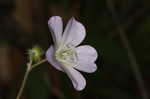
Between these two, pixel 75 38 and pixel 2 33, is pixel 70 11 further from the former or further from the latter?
pixel 75 38

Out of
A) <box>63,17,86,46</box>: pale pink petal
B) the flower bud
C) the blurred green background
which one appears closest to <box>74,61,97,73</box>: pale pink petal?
<box>63,17,86,46</box>: pale pink petal

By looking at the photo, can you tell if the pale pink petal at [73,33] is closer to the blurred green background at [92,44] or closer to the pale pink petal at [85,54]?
the pale pink petal at [85,54]

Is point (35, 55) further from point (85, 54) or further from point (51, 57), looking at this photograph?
point (85, 54)

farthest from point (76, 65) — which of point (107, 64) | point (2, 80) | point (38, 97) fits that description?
point (2, 80)

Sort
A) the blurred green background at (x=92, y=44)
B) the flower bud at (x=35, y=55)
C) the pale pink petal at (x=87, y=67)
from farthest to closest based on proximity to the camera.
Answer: the blurred green background at (x=92, y=44)
the pale pink petal at (x=87, y=67)
the flower bud at (x=35, y=55)

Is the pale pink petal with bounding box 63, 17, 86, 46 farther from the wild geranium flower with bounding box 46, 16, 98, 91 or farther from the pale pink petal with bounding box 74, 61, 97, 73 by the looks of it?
the pale pink petal with bounding box 74, 61, 97, 73

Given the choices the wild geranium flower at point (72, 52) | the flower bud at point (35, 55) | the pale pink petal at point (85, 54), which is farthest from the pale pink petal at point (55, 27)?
the pale pink petal at point (85, 54)

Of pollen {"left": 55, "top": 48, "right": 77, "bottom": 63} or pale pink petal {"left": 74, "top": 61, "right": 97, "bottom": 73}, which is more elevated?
pollen {"left": 55, "top": 48, "right": 77, "bottom": 63}

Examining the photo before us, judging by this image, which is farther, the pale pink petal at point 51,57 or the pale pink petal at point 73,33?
the pale pink petal at point 73,33
